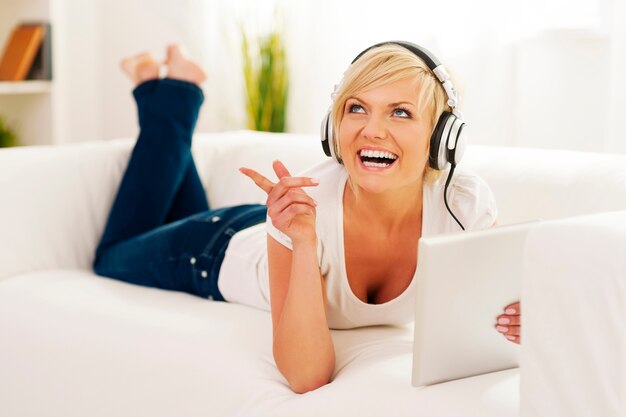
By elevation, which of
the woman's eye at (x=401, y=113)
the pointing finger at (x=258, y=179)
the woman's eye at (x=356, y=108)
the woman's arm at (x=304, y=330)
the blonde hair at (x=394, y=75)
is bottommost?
the woman's arm at (x=304, y=330)

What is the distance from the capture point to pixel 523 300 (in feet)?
3.35

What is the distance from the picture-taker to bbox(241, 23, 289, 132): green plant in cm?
325

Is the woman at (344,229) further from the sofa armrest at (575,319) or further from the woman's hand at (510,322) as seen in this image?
the sofa armrest at (575,319)

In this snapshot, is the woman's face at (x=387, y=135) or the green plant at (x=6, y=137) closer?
the woman's face at (x=387, y=135)

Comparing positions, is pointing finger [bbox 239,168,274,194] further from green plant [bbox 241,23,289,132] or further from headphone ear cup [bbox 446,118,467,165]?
green plant [bbox 241,23,289,132]

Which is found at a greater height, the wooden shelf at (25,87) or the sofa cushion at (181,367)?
the wooden shelf at (25,87)

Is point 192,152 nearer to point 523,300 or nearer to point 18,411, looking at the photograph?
point 18,411

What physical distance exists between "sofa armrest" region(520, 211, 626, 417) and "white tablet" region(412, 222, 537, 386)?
81 mm

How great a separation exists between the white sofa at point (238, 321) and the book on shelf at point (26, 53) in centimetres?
136

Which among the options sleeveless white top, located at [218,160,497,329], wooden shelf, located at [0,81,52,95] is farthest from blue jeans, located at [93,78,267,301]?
wooden shelf, located at [0,81,52,95]

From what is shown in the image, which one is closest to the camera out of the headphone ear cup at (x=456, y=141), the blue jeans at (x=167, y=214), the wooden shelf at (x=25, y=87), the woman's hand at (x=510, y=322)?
the woman's hand at (x=510, y=322)

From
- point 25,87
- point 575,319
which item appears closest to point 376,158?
point 575,319

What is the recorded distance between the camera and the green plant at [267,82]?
128 inches

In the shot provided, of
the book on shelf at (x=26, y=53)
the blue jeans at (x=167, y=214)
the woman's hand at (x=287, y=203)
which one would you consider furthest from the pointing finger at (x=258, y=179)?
the book on shelf at (x=26, y=53)
